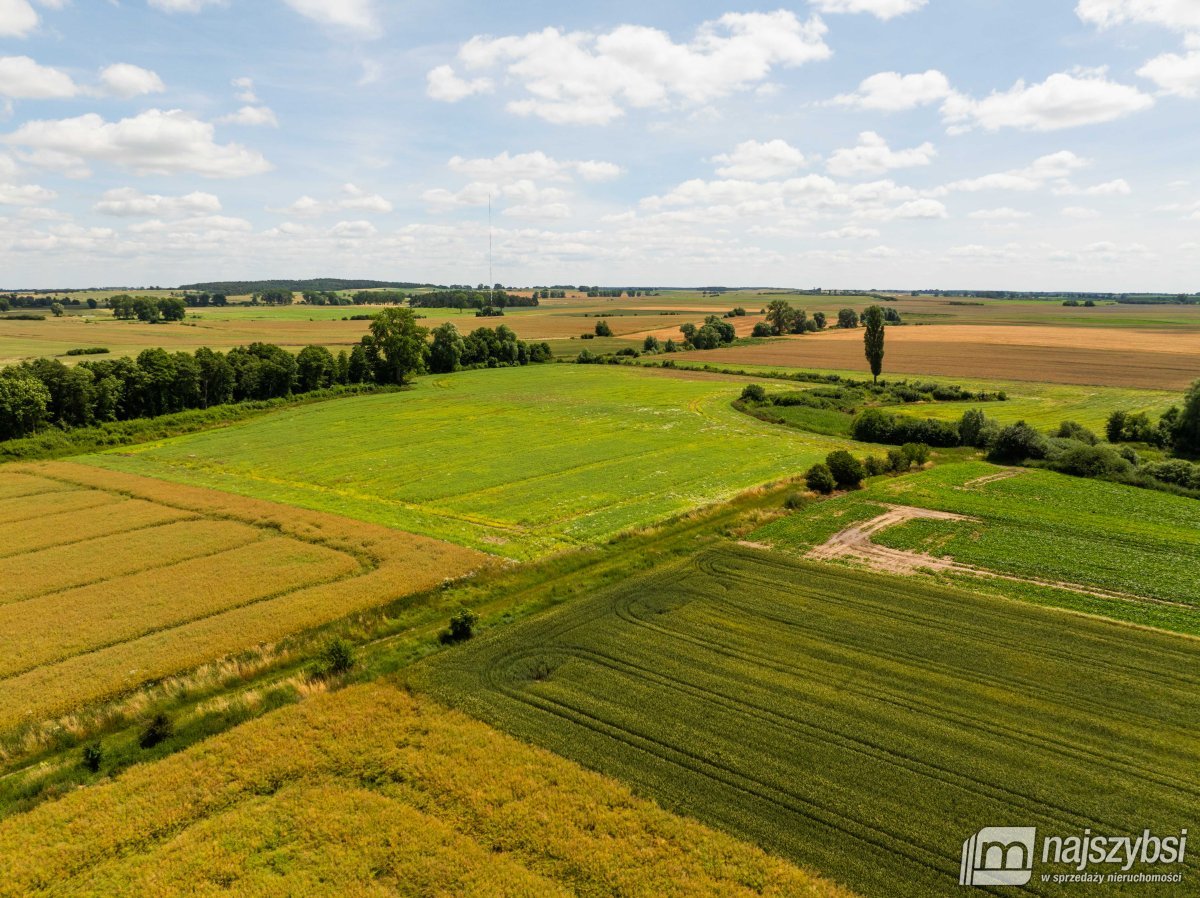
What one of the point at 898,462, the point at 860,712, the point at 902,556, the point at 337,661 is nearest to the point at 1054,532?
the point at 902,556

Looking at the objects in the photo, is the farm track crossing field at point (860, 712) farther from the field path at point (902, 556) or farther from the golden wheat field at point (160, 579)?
the golden wheat field at point (160, 579)

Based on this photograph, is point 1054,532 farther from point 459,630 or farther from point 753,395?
point 753,395

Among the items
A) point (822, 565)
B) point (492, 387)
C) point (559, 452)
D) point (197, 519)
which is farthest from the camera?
point (492, 387)

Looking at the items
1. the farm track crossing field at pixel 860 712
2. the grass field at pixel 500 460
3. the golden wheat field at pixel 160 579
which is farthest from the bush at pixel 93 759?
the grass field at pixel 500 460

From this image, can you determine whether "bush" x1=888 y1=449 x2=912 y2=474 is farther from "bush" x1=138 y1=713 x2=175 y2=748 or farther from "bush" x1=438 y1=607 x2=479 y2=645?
"bush" x1=138 y1=713 x2=175 y2=748

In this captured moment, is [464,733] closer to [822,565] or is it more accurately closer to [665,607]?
[665,607]

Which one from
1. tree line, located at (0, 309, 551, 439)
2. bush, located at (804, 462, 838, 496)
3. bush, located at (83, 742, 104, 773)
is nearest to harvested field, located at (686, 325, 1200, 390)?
tree line, located at (0, 309, 551, 439)

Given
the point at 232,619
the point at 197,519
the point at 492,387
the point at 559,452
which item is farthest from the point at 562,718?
the point at 492,387
